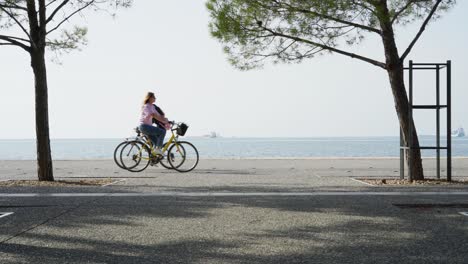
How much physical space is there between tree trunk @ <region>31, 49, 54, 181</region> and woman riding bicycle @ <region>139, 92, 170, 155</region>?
8.53ft

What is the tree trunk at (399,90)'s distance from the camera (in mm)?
9887

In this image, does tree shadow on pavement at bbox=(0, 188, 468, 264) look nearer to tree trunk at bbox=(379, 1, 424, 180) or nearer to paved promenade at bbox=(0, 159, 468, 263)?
paved promenade at bbox=(0, 159, 468, 263)

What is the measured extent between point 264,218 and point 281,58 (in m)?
5.83

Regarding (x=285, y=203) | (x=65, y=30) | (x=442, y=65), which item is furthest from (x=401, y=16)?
(x=65, y=30)

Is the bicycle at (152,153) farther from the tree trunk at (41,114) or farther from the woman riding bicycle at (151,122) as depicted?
the tree trunk at (41,114)

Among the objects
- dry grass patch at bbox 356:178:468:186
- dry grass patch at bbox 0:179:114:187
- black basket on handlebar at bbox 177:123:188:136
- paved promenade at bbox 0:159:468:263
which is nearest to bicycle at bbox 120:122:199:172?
black basket on handlebar at bbox 177:123:188:136

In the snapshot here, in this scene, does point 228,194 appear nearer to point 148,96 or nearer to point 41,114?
point 41,114

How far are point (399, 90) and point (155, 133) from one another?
568 cm

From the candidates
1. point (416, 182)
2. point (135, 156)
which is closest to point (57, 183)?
point (135, 156)

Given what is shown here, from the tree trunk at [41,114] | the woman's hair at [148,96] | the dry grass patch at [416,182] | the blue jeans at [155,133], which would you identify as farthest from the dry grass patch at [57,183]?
the dry grass patch at [416,182]

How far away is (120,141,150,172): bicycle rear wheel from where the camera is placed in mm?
12586

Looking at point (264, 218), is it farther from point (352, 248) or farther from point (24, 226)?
point (24, 226)

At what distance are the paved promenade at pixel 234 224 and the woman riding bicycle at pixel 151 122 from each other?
3605 mm

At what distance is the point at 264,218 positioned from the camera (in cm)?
567
